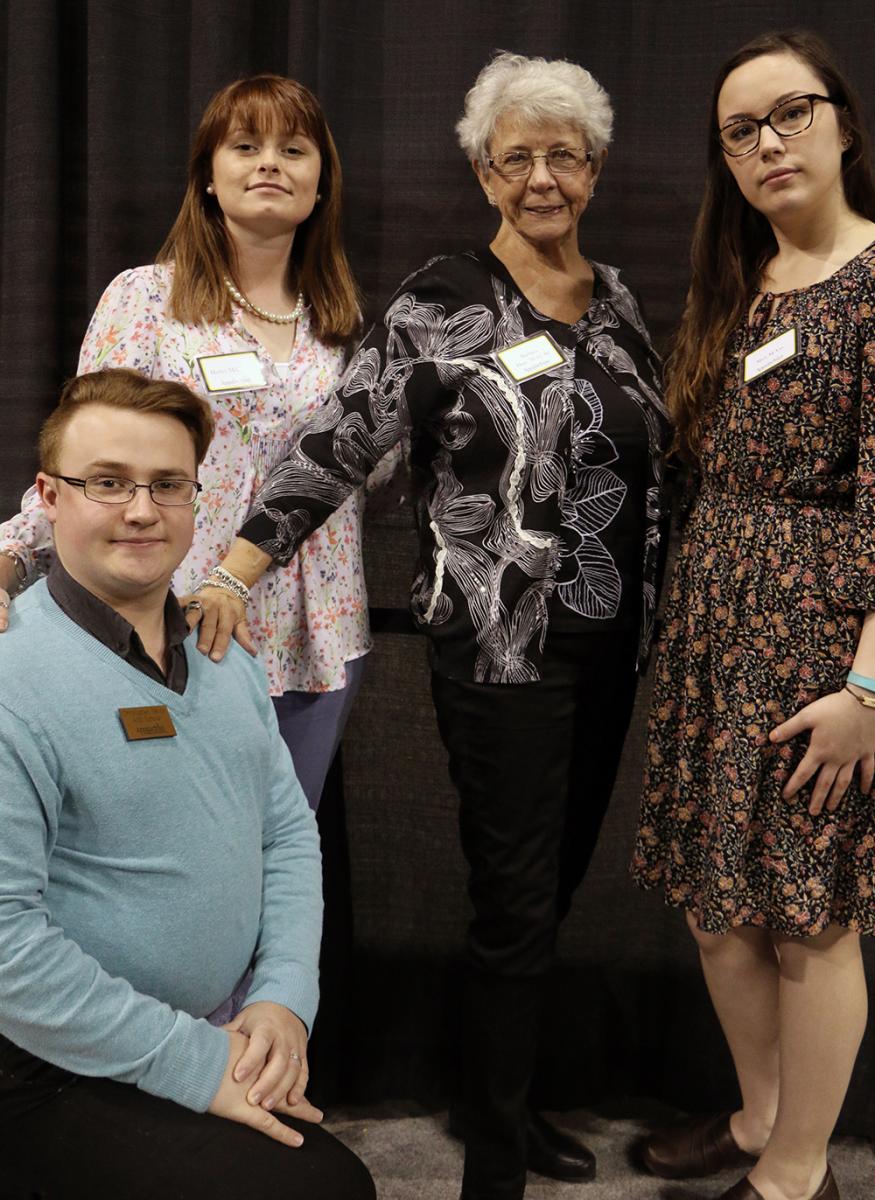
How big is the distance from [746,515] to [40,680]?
1.01 meters

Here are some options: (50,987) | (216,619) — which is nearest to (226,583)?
(216,619)

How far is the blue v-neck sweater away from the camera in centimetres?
126

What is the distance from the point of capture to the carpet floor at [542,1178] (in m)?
2.11

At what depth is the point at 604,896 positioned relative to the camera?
2.49m

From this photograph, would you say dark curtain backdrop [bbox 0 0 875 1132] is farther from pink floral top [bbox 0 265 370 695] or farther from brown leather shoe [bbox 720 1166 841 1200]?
brown leather shoe [bbox 720 1166 841 1200]

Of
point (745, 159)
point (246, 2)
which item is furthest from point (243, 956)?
point (246, 2)

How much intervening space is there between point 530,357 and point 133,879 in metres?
0.93

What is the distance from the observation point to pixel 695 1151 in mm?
2141

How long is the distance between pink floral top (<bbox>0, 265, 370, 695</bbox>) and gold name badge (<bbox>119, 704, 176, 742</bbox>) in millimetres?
533

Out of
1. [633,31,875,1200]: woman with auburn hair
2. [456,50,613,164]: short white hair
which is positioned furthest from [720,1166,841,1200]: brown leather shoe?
[456,50,613,164]: short white hair

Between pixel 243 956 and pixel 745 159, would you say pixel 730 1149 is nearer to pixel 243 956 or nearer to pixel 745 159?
pixel 243 956

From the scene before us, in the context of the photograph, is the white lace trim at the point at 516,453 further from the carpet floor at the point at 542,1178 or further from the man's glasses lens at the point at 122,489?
the carpet floor at the point at 542,1178

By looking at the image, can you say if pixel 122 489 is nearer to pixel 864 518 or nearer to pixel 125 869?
pixel 125 869

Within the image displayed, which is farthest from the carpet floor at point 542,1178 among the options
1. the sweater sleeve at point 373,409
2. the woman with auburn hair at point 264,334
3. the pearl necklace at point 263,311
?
the pearl necklace at point 263,311
